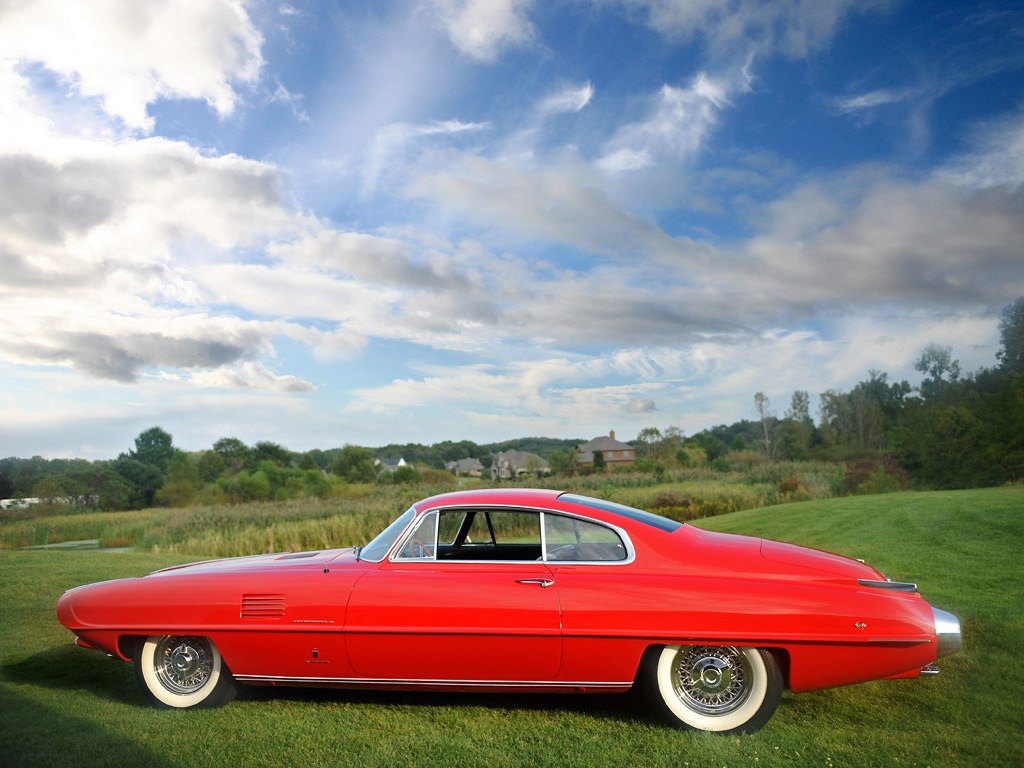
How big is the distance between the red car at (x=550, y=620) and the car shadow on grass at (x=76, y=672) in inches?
30.7

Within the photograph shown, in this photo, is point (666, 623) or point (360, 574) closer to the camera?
point (666, 623)

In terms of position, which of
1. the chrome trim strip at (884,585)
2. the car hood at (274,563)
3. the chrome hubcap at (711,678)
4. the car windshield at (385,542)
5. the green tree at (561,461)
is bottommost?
the chrome hubcap at (711,678)

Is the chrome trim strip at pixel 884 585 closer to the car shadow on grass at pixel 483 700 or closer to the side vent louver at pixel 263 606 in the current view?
the car shadow on grass at pixel 483 700

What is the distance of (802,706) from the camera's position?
5.11 m

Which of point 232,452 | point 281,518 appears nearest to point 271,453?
point 232,452

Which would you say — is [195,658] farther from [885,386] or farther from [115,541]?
[885,386]

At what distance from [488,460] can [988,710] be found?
8015cm

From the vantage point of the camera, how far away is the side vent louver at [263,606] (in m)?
4.98

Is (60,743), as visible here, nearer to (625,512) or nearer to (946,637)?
(625,512)

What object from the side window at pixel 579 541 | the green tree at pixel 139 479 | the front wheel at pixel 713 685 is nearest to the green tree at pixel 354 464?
the green tree at pixel 139 479

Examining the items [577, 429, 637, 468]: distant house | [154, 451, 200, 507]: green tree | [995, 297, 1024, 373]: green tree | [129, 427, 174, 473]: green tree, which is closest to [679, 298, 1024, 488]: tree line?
[995, 297, 1024, 373]: green tree

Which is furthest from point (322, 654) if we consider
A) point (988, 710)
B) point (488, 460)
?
point (488, 460)

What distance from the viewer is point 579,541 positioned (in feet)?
16.4

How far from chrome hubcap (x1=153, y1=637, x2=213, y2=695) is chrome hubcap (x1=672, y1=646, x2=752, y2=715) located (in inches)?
128
